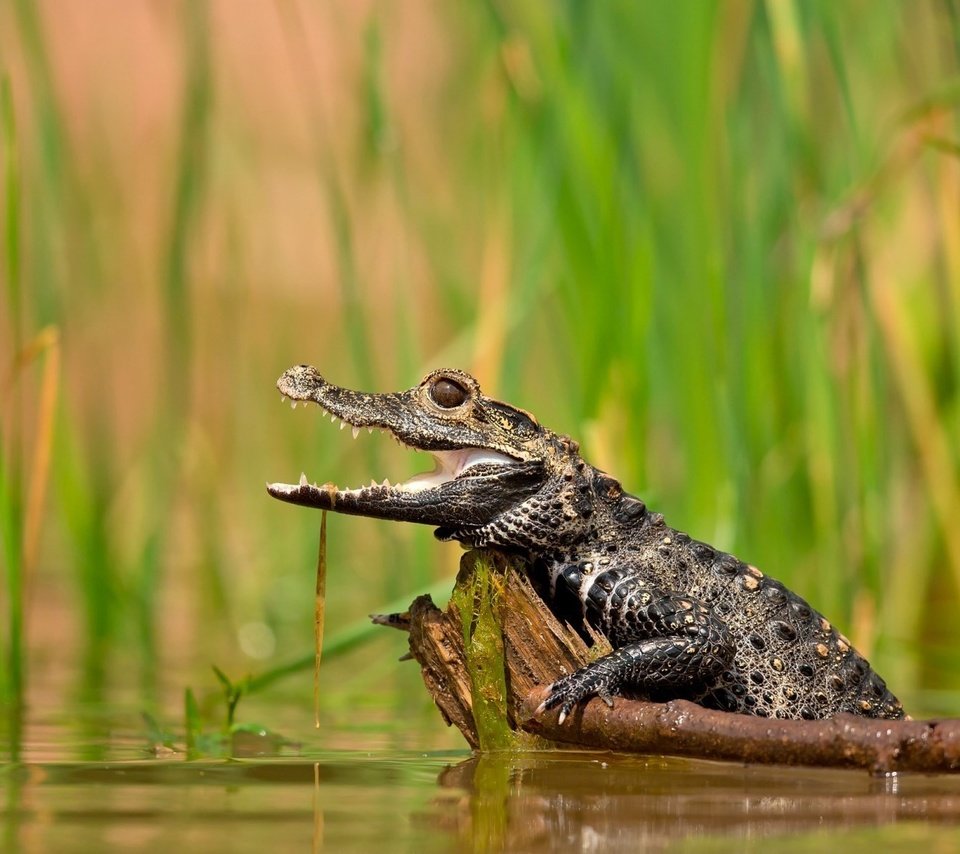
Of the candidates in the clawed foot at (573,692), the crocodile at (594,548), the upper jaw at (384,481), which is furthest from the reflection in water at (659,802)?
the upper jaw at (384,481)

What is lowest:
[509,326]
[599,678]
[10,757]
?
[10,757]

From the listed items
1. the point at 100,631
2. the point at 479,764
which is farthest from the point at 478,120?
the point at 479,764

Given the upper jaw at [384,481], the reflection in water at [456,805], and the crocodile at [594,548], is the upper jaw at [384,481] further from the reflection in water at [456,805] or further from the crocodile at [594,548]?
the reflection in water at [456,805]

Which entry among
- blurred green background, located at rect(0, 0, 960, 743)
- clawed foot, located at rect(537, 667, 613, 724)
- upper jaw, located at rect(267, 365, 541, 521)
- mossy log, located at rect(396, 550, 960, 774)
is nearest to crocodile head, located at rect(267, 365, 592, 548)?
upper jaw, located at rect(267, 365, 541, 521)

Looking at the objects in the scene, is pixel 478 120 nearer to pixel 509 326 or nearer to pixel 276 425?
pixel 509 326

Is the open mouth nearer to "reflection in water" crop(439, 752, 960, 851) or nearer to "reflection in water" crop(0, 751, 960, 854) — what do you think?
"reflection in water" crop(0, 751, 960, 854)

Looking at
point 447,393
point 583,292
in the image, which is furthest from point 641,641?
point 583,292
